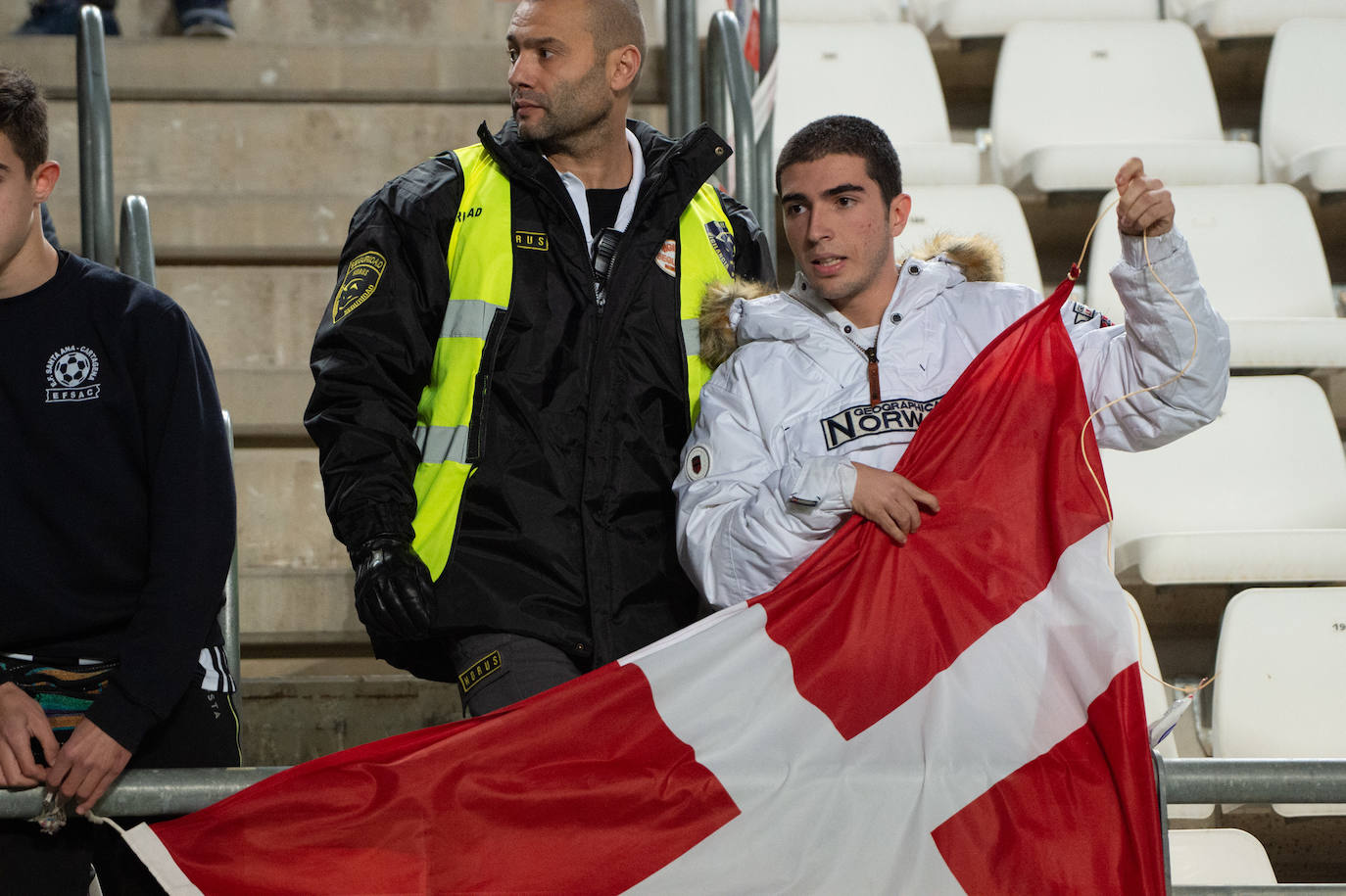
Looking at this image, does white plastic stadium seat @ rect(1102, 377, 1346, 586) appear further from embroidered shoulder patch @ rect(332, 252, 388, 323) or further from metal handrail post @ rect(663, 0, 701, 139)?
embroidered shoulder patch @ rect(332, 252, 388, 323)

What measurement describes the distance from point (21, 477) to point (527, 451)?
0.65m

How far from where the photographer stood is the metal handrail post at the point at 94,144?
3.50 m

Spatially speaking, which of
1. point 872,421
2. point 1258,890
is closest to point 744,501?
point 872,421

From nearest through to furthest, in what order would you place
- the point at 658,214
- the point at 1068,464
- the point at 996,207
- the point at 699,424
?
the point at 1068,464 < the point at 699,424 < the point at 658,214 < the point at 996,207

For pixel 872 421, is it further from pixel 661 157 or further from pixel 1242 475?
pixel 1242 475

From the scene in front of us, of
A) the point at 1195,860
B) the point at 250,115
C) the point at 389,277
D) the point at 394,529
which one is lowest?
the point at 1195,860

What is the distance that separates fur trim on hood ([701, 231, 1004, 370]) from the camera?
2100 millimetres

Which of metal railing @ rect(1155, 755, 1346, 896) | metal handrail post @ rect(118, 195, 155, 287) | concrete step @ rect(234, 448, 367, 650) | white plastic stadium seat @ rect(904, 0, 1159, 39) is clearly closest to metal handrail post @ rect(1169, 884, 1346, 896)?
metal railing @ rect(1155, 755, 1346, 896)

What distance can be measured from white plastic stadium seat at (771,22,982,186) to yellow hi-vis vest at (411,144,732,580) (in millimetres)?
1968

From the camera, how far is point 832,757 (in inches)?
67.2

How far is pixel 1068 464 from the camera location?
1805mm

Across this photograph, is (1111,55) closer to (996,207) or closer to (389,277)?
(996,207)

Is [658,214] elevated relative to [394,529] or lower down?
elevated

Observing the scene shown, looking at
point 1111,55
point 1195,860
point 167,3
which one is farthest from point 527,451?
point 167,3
